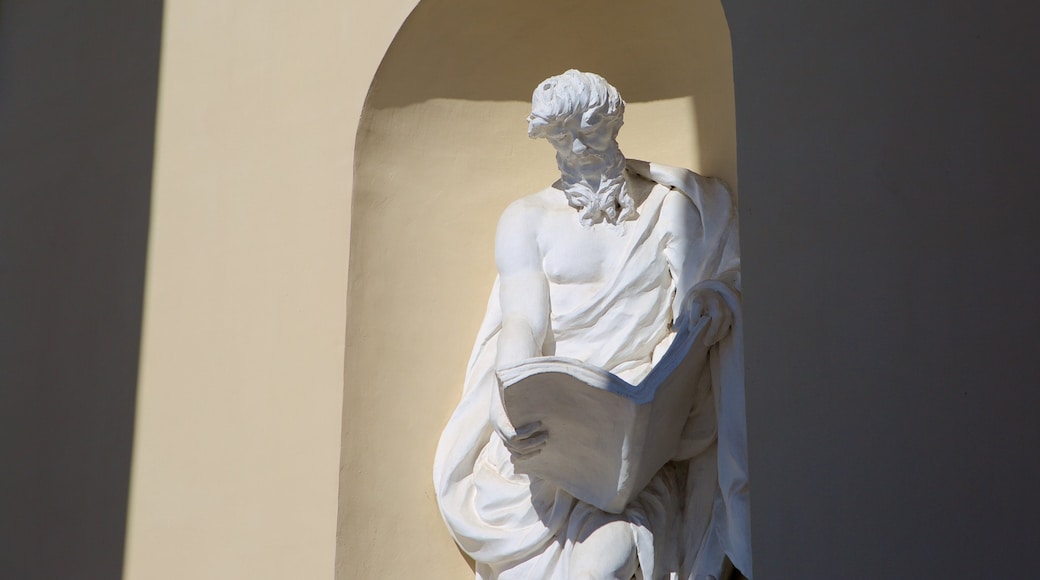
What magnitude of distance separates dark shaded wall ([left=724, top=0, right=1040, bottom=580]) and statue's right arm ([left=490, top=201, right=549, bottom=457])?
0.75 metres

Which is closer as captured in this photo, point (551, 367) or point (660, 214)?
point (551, 367)

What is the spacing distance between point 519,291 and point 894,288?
116cm

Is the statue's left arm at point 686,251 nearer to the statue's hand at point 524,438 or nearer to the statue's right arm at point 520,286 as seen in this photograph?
the statue's right arm at point 520,286

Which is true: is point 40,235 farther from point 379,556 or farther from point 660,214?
point 660,214

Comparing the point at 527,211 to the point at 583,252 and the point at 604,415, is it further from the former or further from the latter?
the point at 604,415

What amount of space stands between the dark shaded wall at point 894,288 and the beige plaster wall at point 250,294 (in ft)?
4.13

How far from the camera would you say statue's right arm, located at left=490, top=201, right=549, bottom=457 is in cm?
367

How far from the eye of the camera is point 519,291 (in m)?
3.79

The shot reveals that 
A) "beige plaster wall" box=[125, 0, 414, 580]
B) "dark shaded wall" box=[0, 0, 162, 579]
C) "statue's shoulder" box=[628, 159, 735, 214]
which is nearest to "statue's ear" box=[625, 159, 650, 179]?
"statue's shoulder" box=[628, 159, 735, 214]

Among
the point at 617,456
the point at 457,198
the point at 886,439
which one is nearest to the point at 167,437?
the point at 457,198

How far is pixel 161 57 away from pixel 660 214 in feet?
5.15

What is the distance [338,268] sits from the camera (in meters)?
3.93

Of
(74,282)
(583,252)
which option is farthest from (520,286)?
(74,282)

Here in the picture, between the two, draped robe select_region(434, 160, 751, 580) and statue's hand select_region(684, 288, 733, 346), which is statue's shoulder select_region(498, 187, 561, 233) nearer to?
draped robe select_region(434, 160, 751, 580)
